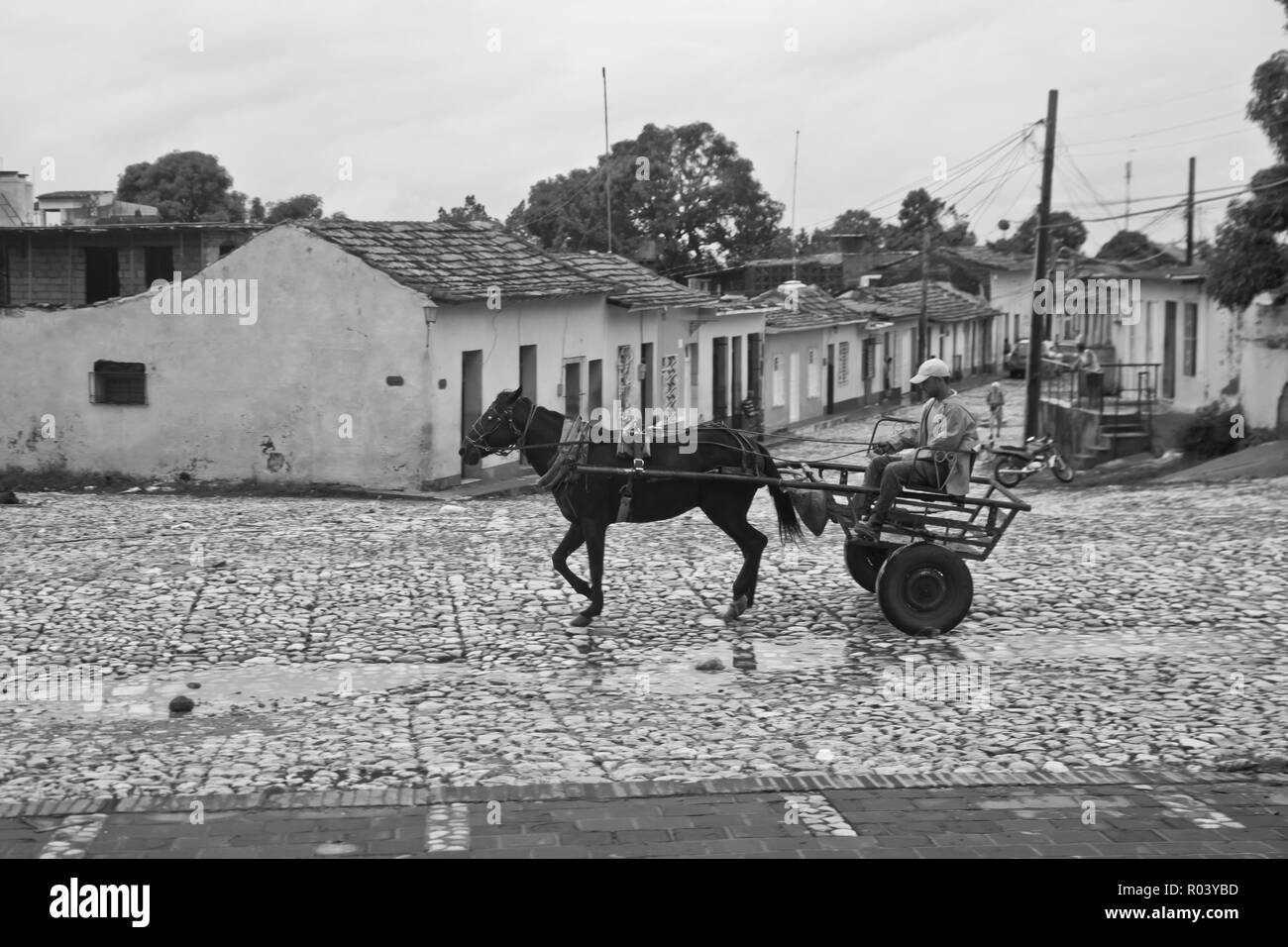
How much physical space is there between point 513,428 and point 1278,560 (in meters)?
6.98

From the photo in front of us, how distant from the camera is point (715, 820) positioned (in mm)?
6562

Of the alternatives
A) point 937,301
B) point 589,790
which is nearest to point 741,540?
point 589,790

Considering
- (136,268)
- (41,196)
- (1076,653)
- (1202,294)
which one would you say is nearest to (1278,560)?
(1076,653)

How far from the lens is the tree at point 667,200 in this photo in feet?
161

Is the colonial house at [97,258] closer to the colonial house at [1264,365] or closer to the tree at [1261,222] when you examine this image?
the tree at [1261,222]

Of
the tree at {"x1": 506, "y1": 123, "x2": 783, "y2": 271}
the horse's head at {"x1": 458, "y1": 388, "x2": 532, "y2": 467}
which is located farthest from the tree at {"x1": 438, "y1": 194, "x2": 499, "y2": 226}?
the horse's head at {"x1": 458, "y1": 388, "x2": 532, "y2": 467}

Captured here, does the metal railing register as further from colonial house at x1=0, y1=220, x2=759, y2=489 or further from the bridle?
the bridle

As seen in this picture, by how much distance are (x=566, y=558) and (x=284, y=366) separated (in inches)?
484

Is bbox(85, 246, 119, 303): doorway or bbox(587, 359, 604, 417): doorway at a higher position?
bbox(85, 246, 119, 303): doorway

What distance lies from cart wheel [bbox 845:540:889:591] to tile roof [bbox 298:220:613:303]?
11.3 meters

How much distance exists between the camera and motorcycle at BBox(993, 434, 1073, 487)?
83.3ft

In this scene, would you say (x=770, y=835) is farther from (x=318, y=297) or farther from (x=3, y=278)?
(x=3, y=278)

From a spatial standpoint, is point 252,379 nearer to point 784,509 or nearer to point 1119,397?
point 784,509

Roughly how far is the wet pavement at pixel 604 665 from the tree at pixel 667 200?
114 ft
